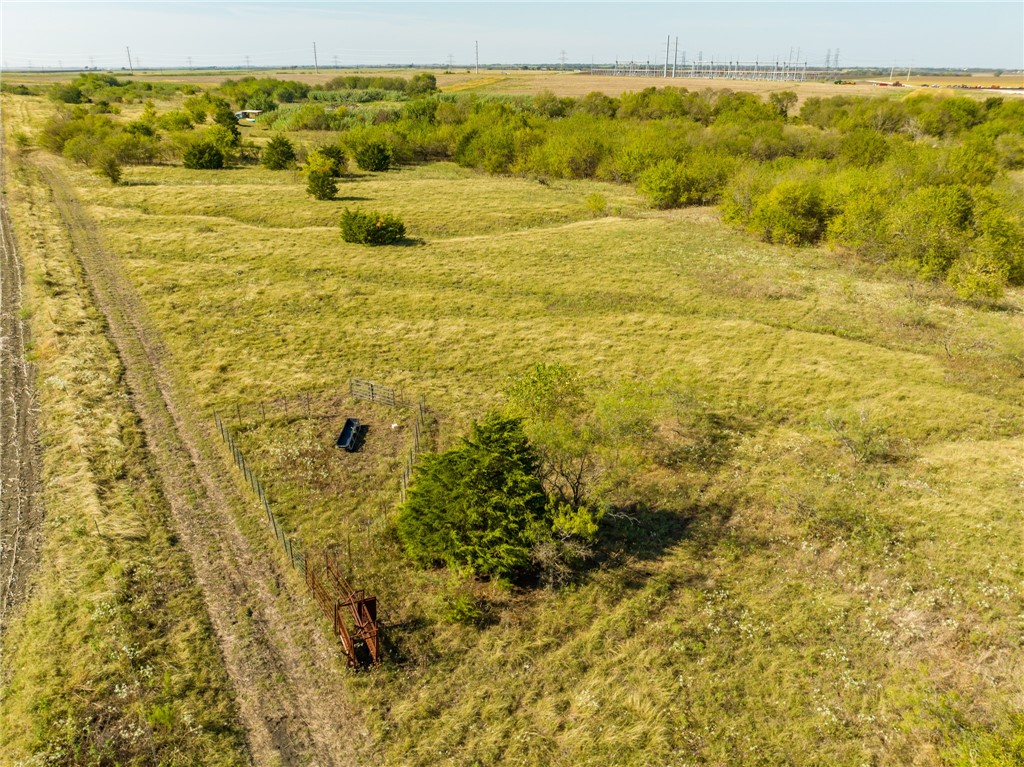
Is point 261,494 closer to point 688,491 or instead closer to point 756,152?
point 688,491

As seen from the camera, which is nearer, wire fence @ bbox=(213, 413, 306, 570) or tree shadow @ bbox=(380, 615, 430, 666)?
tree shadow @ bbox=(380, 615, 430, 666)

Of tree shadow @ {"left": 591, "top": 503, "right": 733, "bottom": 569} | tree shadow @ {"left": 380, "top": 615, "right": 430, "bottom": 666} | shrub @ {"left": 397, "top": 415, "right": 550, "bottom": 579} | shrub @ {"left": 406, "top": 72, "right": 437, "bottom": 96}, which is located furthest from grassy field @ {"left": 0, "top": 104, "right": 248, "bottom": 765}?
shrub @ {"left": 406, "top": 72, "right": 437, "bottom": 96}

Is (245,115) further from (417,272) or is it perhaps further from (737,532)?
(737,532)

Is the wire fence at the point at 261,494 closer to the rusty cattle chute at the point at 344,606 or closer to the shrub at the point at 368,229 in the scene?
the rusty cattle chute at the point at 344,606

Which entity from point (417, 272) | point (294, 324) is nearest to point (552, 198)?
point (417, 272)

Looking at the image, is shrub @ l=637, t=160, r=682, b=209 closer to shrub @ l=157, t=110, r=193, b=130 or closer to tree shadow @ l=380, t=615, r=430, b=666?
tree shadow @ l=380, t=615, r=430, b=666

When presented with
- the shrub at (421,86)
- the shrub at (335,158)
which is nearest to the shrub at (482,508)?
the shrub at (335,158)

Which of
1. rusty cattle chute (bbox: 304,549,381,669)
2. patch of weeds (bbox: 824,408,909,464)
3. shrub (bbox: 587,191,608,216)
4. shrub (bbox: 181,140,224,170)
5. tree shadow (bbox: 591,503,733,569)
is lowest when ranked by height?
tree shadow (bbox: 591,503,733,569)
